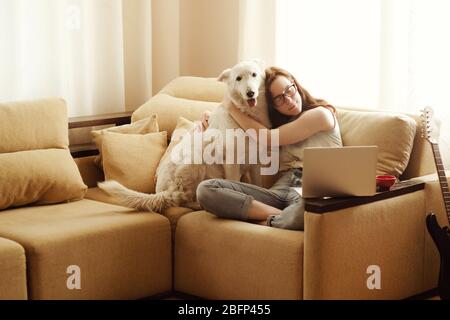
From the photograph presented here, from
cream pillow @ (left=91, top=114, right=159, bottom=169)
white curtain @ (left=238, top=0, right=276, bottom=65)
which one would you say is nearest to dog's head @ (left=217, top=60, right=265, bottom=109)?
cream pillow @ (left=91, top=114, right=159, bottom=169)

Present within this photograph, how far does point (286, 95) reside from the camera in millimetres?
3414

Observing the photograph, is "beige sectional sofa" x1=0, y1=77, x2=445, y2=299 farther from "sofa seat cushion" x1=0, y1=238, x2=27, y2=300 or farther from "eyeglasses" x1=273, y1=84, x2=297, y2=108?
"eyeglasses" x1=273, y1=84, x2=297, y2=108

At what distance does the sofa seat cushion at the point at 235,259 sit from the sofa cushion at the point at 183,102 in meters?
0.75

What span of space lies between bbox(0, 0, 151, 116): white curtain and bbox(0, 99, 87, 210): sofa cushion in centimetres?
53

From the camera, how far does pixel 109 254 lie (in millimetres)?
3207

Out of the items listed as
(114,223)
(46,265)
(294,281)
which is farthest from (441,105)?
(46,265)

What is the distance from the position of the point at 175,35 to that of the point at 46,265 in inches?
88.4

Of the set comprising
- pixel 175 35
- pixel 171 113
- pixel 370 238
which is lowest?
pixel 370 238

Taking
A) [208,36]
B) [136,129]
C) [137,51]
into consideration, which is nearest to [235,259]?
[136,129]

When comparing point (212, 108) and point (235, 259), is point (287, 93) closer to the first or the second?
point (212, 108)

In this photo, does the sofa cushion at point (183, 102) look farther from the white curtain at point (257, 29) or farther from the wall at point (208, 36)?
the wall at point (208, 36)

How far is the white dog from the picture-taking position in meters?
3.45

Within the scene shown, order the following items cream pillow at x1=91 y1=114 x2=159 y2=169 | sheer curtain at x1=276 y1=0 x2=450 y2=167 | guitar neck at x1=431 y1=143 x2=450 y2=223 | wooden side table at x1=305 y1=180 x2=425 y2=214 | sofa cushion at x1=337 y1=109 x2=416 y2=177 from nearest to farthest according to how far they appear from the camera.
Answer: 1. wooden side table at x1=305 y1=180 x2=425 y2=214
2. guitar neck at x1=431 y1=143 x2=450 y2=223
3. sofa cushion at x1=337 y1=109 x2=416 y2=177
4. sheer curtain at x1=276 y1=0 x2=450 y2=167
5. cream pillow at x1=91 y1=114 x2=159 y2=169

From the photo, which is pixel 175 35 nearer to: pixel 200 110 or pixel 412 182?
pixel 200 110
